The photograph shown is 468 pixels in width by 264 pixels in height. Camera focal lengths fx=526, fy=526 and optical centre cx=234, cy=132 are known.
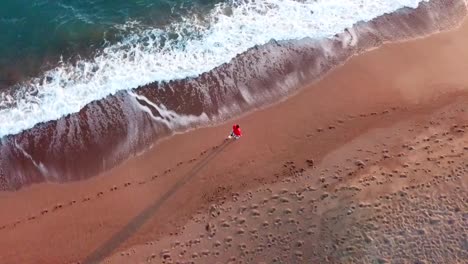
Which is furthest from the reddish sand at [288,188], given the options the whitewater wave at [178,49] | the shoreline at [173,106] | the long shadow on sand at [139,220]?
the whitewater wave at [178,49]

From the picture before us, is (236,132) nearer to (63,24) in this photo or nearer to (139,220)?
(139,220)

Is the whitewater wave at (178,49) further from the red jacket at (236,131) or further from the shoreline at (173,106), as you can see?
the red jacket at (236,131)

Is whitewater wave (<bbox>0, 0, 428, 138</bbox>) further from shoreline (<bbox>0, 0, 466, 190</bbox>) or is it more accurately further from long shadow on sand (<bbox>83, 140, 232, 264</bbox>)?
long shadow on sand (<bbox>83, 140, 232, 264</bbox>)

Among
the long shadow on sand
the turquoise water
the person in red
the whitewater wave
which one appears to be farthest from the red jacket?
the turquoise water

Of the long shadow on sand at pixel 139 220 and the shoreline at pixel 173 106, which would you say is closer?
the long shadow on sand at pixel 139 220

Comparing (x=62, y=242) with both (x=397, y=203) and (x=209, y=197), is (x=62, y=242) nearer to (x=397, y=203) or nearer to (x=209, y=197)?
(x=209, y=197)

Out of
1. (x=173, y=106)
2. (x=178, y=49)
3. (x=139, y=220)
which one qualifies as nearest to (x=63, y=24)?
(x=178, y=49)
